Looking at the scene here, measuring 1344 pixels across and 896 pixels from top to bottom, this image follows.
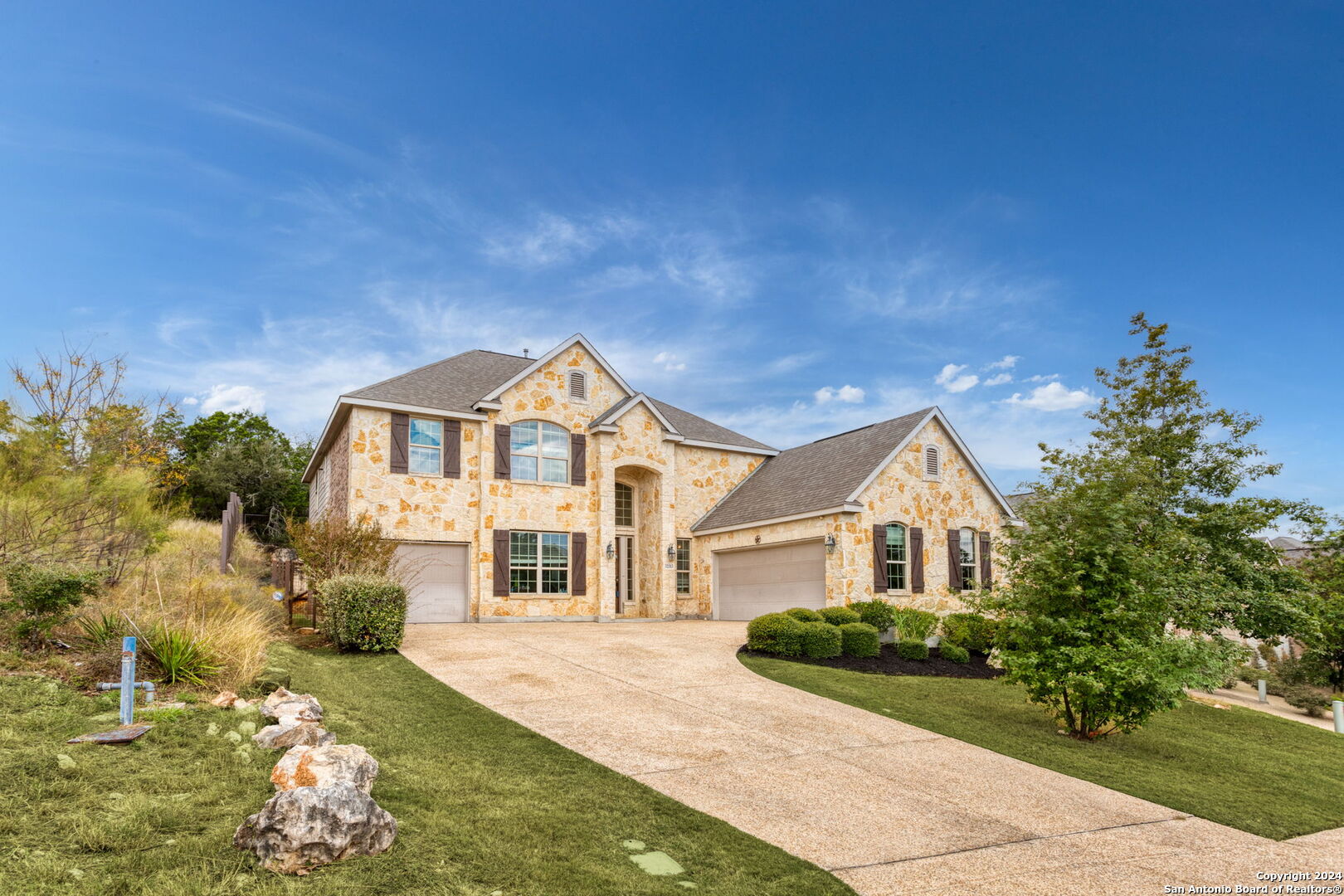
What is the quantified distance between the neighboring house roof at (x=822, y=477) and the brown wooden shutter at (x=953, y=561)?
6.01 ft

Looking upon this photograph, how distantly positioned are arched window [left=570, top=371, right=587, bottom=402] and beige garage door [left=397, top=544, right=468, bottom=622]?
4.88 meters

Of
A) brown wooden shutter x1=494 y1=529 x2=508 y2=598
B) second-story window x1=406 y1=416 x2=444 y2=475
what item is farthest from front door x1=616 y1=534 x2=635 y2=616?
second-story window x1=406 y1=416 x2=444 y2=475

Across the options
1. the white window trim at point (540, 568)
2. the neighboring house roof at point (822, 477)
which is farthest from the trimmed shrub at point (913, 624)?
the white window trim at point (540, 568)

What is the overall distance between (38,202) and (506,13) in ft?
26.1

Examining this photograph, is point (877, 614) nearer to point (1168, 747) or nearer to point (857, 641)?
point (857, 641)

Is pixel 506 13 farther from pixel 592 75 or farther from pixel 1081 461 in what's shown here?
pixel 1081 461

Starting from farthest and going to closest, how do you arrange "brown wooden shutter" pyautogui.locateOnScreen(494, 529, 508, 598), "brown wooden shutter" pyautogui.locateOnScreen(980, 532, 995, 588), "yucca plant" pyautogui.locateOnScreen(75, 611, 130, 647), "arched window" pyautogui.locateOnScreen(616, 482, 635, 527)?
"arched window" pyautogui.locateOnScreen(616, 482, 635, 527)
"brown wooden shutter" pyautogui.locateOnScreen(980, 532, 995, 588)
"brown wooden shutter" pyautogui.locateOnScreen(494, 529, 508, 598)
"yucca plant" pyautogui.locateOnScreen(75, 611, 130, 647)

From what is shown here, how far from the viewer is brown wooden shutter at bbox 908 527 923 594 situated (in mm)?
19953

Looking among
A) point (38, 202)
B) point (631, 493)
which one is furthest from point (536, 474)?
point (38, 202)

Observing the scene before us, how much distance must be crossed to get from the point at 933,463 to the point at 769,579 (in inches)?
206

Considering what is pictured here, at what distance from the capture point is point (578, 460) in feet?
69.9

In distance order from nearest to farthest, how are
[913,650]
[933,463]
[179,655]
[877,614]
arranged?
[179,655], [913,650], [877,614], [933,463]

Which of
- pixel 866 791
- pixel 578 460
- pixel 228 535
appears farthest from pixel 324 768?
pixel 228 535

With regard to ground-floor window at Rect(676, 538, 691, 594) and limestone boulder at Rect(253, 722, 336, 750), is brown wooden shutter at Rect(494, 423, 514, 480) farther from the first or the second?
limestone boulder at Rect(253, 722, 336, 750)
